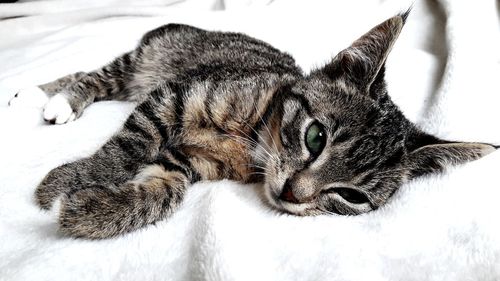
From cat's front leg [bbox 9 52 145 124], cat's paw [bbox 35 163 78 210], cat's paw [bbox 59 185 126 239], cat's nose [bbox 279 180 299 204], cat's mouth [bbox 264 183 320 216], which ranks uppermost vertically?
cat's nose [bbox 279 180 299 204]

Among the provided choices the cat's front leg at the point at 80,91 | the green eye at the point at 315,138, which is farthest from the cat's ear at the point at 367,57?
the cat's front leg at the point at 80,91

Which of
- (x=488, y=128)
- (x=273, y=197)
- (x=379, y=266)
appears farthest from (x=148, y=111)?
(x=488, y=128)

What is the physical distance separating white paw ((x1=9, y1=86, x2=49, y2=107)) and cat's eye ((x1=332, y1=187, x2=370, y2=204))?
3.73 feet

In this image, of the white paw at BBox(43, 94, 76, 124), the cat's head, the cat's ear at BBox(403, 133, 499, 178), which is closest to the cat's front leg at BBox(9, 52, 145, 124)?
the white paw at BBox(43, 94, 76, 124)

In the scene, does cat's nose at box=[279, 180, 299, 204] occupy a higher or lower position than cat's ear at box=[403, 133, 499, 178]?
lower

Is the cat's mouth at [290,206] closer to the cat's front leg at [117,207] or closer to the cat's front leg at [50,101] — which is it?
the cat's front leg at [117,207]

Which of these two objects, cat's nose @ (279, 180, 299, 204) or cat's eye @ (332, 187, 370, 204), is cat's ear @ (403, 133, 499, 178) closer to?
cat's eye @ (332, 187, 370, 204)

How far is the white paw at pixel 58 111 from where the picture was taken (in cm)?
154

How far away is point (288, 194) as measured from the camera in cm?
111

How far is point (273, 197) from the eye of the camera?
1.14 metres

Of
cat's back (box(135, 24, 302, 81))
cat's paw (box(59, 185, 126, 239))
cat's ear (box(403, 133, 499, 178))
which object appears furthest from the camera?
cat's back (box(135, 24, 302, 81))

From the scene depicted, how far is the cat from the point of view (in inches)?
43.4

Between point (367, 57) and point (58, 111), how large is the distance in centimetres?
104

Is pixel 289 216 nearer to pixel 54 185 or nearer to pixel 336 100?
pixel 336 100
